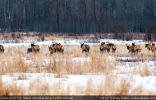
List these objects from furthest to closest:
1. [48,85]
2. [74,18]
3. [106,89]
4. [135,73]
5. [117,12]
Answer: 1. [117,12]
2. [74,18]
3. [135,73]
4. [48,85]
5. [106,89]

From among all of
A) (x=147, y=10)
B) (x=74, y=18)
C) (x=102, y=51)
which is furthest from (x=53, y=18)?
(x=102, y=51)

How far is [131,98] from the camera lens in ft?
12.9

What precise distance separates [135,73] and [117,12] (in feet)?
165

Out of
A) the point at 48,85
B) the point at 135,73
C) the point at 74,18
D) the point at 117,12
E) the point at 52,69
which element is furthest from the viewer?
the point at 117,12

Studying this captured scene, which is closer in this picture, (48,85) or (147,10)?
(48,85)

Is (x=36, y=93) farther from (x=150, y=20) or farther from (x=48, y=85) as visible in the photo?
(x=150, y=20)

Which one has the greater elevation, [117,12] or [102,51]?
[117,12]

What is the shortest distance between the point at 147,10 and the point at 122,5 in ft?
24.6

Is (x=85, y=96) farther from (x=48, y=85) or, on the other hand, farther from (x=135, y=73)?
(x=135, y=73)

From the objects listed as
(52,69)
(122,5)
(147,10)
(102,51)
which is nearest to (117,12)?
(122,5)

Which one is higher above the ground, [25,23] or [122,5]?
[122,5]

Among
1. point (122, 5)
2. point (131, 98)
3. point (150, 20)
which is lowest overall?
point (131, 98)

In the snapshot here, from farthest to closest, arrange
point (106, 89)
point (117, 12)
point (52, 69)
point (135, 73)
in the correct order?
point (117, 12), point (52, 69), point (135, 73), point (106, 89)

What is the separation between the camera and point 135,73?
623 cm
